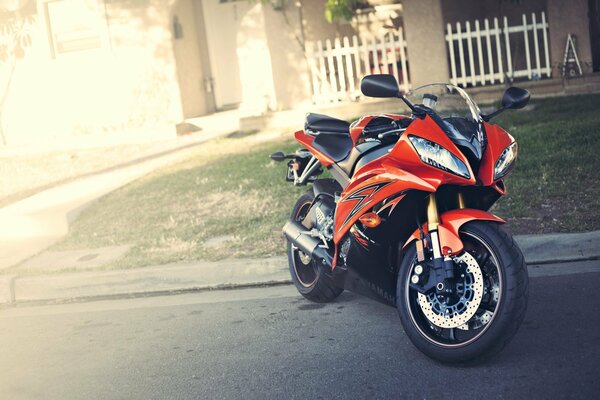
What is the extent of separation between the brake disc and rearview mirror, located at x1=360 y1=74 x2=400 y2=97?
0.94 metres

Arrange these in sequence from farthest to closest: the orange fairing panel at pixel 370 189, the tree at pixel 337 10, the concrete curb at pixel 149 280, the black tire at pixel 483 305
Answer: the tree at pixel 337 10
the concrete curb at pixel 149 280
the orange fairing panel at pixel 370 189
the black tire at pixel 483 305

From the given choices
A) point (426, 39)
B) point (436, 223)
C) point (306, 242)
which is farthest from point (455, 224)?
point (426, 39)

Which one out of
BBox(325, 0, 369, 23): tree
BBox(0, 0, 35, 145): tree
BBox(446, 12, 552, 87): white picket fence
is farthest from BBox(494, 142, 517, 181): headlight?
BBox(0, 0, 35, 145): tree

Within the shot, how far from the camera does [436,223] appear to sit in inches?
186

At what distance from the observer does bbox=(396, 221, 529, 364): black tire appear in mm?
4504

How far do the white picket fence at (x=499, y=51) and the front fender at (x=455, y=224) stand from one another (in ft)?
32.9

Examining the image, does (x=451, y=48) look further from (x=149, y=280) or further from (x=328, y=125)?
(x=328, y=125)

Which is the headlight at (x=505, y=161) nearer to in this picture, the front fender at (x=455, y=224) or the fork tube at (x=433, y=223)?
the front fender at (x=455, y=224)

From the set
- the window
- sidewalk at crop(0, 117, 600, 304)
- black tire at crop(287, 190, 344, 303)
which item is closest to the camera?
black tire at crop(287, 190, 344, 303)

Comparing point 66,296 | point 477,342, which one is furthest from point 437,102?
point 66,296

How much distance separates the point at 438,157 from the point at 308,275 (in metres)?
2.29

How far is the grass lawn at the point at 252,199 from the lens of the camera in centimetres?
788

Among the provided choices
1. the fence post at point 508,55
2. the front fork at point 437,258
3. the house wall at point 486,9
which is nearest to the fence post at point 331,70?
the house wall at point 486,9

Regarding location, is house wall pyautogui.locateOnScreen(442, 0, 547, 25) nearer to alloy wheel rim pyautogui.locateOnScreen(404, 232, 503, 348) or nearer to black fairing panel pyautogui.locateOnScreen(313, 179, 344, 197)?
black fairing panel pyautogui.locateOnScreen(313, 179, 344, 197)
